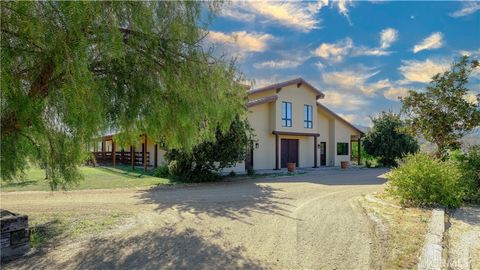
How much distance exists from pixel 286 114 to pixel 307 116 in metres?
2.50

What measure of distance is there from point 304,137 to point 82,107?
23.1 metres

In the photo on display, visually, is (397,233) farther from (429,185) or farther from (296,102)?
(296,102)

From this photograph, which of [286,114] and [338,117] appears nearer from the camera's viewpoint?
[286,114]

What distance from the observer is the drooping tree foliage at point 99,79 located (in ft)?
11.9

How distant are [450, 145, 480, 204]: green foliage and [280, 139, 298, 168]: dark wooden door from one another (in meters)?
13.7

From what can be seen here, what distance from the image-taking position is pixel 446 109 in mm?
11039

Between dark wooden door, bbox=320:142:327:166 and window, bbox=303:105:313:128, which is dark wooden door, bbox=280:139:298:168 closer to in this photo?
window, bbox=303:105:313:128

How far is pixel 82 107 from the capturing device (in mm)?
3791

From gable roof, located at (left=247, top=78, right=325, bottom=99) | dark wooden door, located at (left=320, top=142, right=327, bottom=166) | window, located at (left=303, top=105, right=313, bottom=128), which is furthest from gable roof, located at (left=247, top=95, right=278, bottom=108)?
dark wooden door, located at (left=320, top=142, right=327, bottom=166)

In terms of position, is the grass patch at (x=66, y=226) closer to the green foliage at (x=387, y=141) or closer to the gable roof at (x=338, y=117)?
the gable roof at (x=338, y=117)

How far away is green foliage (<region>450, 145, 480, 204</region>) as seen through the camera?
970 cm

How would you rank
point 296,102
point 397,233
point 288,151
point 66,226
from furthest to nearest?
point 288,151
point 296,102
point 66,226
point 397,233

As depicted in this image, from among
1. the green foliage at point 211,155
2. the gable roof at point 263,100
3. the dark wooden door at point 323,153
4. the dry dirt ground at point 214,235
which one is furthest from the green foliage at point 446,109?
the dark wooden door at point 323,153

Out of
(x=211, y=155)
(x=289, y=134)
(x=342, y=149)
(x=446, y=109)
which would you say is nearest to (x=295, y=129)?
(x=289, y=134)
